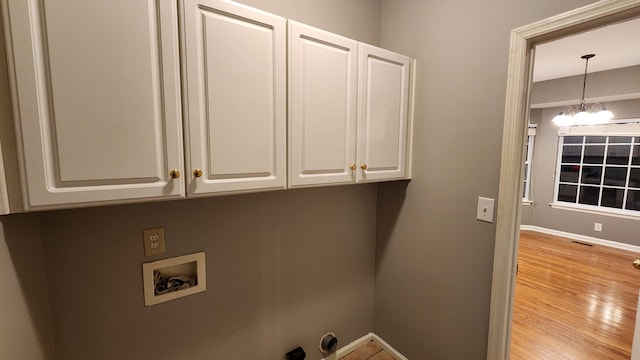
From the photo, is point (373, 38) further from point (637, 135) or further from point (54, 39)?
point (637, 135)

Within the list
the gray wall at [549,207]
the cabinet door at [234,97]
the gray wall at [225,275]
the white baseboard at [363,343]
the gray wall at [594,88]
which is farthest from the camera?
the gray wall at [549,207]

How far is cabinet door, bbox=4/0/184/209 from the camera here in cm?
71

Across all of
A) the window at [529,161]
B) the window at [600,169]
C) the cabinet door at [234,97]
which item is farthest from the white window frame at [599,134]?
the cabinet door at [234,97]

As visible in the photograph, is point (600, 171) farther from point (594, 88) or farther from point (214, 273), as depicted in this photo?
point (214, 273)

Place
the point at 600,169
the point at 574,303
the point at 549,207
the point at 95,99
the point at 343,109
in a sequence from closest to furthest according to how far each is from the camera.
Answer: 1. the point at 95,99
2. the point at 343,109
3. the point at 574,303
4. the point at 600,169
5. the point at 549,207

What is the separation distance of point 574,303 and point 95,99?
162 inches

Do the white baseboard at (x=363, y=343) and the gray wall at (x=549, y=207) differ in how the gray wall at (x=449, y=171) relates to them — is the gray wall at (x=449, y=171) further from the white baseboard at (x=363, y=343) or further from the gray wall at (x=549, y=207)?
the gray wall at (x=549, y=207)

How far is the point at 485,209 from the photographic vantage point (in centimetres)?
137

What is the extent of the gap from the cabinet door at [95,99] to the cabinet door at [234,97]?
61 mm

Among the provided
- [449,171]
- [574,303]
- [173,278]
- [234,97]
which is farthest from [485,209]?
[574,303]

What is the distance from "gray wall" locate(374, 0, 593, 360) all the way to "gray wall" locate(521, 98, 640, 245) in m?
4.50

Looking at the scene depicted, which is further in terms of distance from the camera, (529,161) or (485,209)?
(529,161)

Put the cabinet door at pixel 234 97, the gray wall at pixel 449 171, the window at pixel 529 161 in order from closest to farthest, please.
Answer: the cabinet door at pixel 234 97 < the gray wall at pixel 449 171 < the window at pixel 529 161

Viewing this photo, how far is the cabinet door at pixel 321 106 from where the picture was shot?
1.17m
